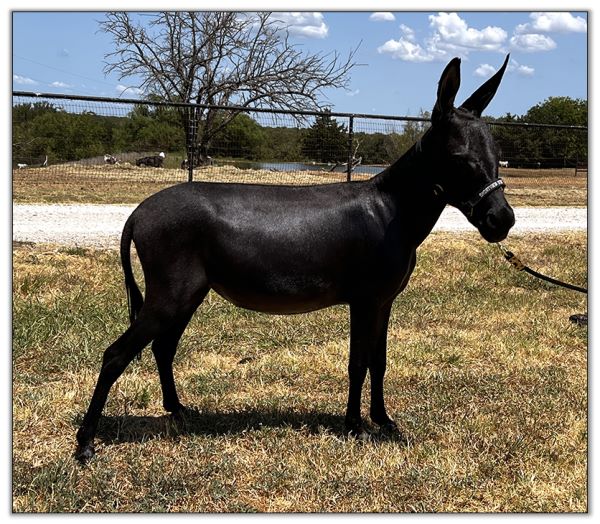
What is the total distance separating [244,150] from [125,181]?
4368 millimetres

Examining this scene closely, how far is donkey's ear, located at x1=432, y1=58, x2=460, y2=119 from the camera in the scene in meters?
3.47

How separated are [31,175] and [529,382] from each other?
44.4ft

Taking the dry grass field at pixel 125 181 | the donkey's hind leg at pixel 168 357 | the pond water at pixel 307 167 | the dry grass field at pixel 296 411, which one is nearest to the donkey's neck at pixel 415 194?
the dry grass field at pixel 296 411

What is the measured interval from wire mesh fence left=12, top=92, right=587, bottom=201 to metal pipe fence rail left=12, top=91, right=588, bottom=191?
1.0 inches

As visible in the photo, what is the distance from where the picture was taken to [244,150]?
19562 mm

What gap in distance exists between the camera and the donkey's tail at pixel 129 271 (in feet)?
12.8

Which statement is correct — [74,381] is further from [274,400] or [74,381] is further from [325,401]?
[325,401]

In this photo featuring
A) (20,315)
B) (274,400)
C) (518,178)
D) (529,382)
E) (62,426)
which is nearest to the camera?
(62,426)

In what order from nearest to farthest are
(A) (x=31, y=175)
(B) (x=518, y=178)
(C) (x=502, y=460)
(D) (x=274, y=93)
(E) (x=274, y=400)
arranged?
(C) (x=502, y=460)
(E) (x=274, y=400)
(A) (x=31, y=175)
(B) (x=518, y=178)
(D) (x=274, y=93)

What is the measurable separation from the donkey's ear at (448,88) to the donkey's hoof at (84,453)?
9.35 feet

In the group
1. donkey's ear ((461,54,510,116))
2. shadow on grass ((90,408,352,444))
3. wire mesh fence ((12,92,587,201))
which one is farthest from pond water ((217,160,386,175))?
donkey's ear ((461,54,510,116))

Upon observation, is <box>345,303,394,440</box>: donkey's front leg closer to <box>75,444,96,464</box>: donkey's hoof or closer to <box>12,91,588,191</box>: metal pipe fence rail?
<box>75,444,96,464</box>: donkey's hoof

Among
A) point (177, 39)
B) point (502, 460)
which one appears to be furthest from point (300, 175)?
point (177, 39)

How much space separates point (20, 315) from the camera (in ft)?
19.8
